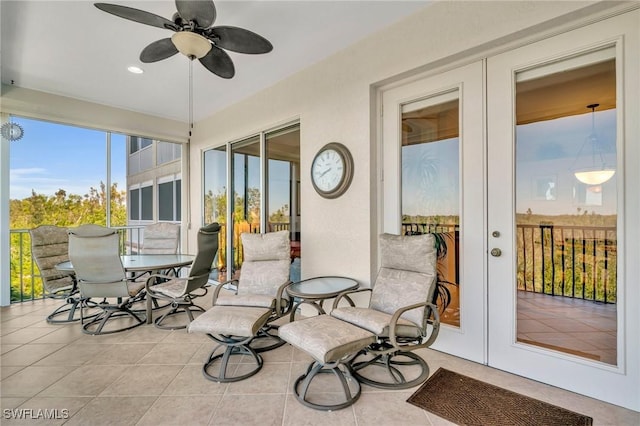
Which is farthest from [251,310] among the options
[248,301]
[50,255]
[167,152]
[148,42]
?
[167,152]

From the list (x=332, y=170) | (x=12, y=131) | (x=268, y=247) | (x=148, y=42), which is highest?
(x=148, y=42)

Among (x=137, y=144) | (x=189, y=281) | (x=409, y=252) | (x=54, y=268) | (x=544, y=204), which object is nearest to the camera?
(x=544, y=204)

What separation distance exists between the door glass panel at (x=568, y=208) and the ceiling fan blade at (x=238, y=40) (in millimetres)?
2072

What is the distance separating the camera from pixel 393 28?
2814mm

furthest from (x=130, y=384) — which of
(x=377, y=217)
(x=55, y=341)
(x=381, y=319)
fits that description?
(x=377, y=217)

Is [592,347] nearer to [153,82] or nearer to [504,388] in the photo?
[504,388]

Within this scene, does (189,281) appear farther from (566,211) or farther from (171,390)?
(566,211)

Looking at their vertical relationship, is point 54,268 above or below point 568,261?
below

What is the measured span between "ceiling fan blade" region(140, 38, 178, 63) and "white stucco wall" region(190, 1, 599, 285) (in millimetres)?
1569

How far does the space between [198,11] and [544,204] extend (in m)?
2.90

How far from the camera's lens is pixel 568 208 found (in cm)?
216

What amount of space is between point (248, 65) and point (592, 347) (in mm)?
4162

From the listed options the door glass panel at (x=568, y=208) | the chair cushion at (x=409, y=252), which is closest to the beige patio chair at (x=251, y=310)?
the chair cushion at (x=409, y=252)

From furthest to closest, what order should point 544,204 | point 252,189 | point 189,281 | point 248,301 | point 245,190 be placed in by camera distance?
point 245,190 < point 252,189 < point 189,281 < point 248,301 < point 544,204
